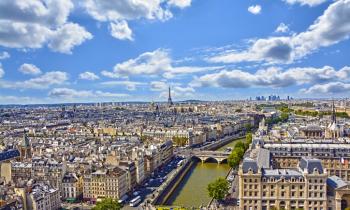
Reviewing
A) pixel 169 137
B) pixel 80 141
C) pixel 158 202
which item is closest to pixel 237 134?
pixel 169 137

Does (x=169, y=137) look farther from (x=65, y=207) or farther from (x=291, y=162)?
(x=65, y=207)

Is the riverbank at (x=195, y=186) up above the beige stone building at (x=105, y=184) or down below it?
below

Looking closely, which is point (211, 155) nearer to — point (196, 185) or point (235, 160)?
point (235, 160)

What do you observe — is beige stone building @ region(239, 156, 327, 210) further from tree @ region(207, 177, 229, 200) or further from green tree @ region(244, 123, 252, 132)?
green tree @ region(244, 123, 252, 132)

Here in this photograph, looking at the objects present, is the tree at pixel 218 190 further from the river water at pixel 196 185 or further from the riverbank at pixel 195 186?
the river water at pixel 196 185

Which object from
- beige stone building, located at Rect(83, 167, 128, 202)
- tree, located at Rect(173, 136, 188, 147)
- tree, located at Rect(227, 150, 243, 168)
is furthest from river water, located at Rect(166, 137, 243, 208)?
tree, located at Rect(173, 136, 188, 147)

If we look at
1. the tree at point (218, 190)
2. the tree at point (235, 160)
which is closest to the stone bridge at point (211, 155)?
the tree at point (235, 160)
